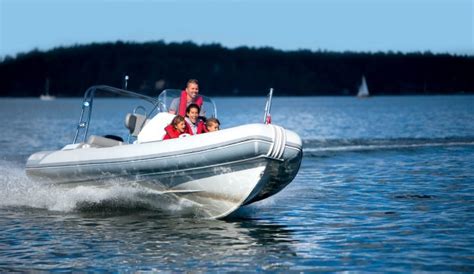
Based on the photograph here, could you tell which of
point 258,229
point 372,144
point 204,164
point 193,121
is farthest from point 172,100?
point 372,144

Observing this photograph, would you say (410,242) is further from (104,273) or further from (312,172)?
(312,172)

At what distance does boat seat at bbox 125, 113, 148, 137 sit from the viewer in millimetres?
13188

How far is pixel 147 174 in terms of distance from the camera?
1149 centimetres

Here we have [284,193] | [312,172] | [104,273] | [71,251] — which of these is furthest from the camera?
[312,172]

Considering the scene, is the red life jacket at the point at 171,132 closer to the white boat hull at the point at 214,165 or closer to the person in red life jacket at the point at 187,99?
the white boat hull at the point at 214,165

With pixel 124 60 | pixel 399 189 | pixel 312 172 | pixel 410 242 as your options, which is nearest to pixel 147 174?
pixel 410 242

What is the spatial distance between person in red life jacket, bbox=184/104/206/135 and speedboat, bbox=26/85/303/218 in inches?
19.1

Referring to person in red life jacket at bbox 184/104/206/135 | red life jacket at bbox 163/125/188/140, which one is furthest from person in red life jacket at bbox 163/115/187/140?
person in red life jacket at bbox 184/104/206/135

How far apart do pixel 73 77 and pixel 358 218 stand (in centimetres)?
14354

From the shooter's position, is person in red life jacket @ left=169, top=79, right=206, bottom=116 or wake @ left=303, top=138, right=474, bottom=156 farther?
wake @ left=303, top=138, right=474, bottom=156

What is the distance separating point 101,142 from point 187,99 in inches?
69.1

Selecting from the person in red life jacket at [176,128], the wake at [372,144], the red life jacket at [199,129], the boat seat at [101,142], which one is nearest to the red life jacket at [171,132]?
the person in red life jacket at [176,128]

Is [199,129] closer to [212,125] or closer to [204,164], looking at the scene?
[212,125]

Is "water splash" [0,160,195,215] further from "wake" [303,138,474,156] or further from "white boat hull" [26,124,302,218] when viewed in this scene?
"wake" [303,138,474,156]
